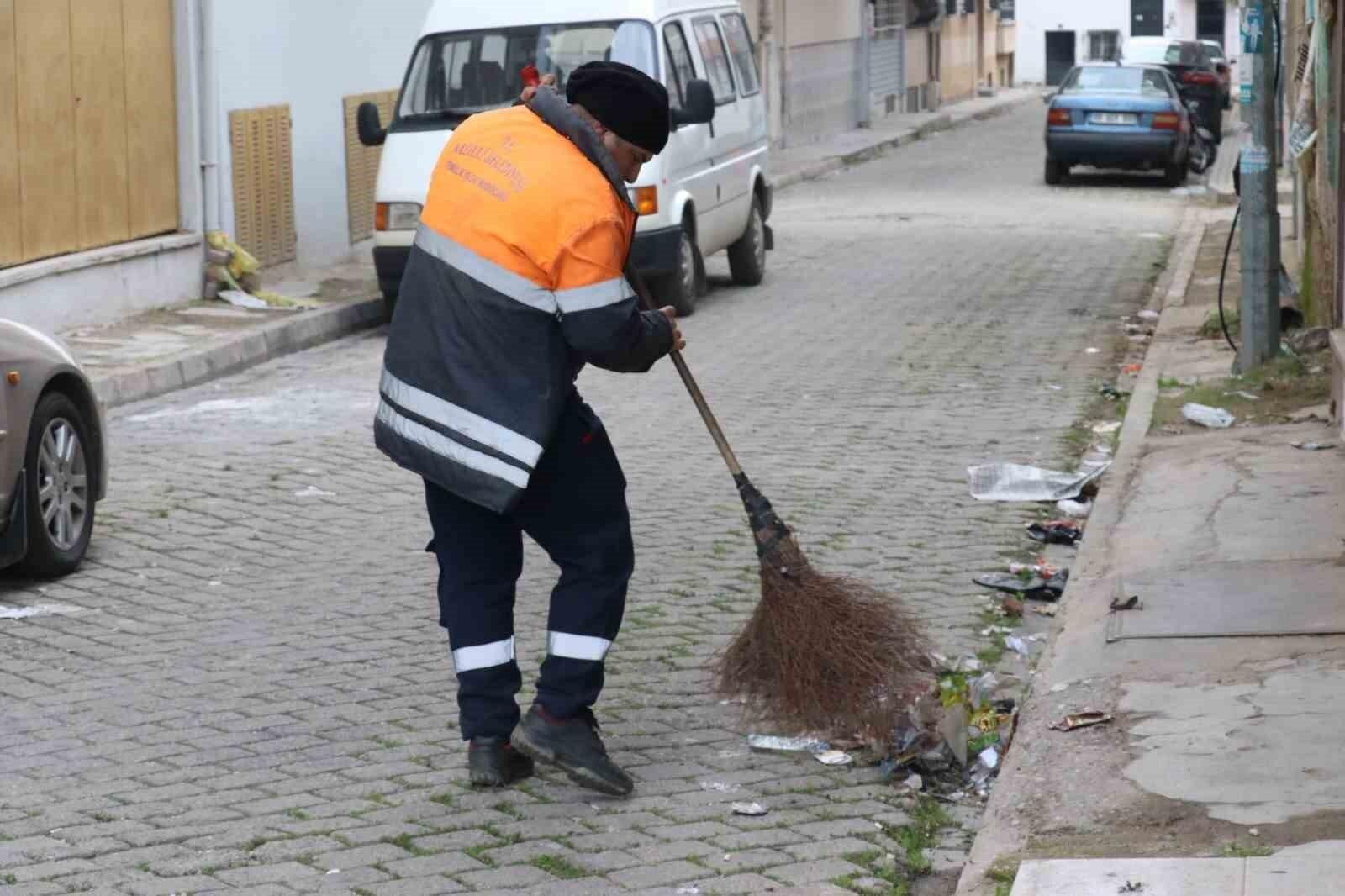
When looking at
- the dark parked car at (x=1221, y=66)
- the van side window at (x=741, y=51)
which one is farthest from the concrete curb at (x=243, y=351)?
the dark parked car at (x=1221, y=66)

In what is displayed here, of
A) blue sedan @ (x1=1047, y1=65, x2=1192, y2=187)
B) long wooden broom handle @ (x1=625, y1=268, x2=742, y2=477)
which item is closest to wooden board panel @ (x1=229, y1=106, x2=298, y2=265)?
long wooden broom handle @ (x1=625, y1=268, x2=742, y2=477)

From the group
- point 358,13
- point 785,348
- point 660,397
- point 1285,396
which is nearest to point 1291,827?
point 1285,396

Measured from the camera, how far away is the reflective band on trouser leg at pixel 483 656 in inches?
201

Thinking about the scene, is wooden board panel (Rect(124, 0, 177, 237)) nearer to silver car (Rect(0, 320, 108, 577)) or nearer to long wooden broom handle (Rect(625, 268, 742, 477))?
silver car (Rect(0, 320, 108, 577))

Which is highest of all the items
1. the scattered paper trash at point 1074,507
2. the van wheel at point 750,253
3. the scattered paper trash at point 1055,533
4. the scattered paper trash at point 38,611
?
the van wheel at point 750,253

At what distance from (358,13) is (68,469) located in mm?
10741

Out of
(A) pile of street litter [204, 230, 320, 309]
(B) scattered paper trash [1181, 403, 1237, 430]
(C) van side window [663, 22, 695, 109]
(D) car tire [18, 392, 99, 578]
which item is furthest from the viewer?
(A) pile of street litter [204, 230, 320, 309]

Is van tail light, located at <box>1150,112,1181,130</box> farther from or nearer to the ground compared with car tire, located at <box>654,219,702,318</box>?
farther from the ground

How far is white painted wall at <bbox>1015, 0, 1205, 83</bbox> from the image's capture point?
70062 mm

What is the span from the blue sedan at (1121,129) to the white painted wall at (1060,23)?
44893 mm

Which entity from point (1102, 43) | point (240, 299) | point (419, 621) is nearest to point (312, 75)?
point (240, 299)

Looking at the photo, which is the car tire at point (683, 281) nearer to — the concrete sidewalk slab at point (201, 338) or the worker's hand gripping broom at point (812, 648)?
the concrete sidewalk slab at point (201, 338)

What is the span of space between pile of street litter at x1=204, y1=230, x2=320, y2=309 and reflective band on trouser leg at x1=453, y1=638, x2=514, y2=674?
9990mm

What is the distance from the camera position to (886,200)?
24.8 metres
